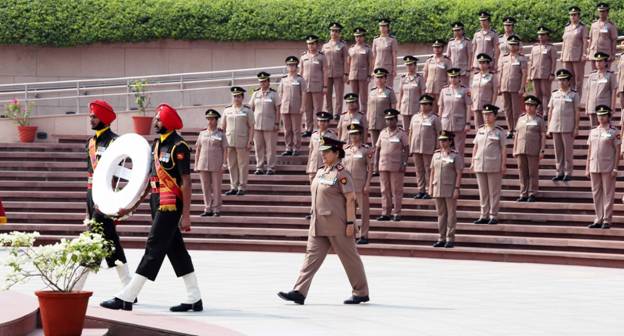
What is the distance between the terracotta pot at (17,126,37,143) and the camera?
2600 centimetres

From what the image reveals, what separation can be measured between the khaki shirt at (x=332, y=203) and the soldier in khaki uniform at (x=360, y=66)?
1011 cm

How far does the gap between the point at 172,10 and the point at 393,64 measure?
299 inches

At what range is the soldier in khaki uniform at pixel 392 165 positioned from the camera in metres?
20.5

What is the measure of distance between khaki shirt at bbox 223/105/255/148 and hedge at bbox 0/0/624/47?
714 cm

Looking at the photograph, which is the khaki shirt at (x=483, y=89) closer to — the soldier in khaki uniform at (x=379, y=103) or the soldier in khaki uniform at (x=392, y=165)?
the soldier in khaki uniform at (x=379, y=103)

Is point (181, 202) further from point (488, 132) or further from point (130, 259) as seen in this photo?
point (488, 132)

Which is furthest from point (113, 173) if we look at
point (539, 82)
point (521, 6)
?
point (521, 6)

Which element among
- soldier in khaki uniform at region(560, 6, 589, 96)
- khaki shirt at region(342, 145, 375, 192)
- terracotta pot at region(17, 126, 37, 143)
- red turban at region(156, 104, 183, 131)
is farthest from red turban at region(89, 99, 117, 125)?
terracotta pot at region(17, 126, 37, 143)

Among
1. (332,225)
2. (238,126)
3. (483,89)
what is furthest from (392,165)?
(332,225)

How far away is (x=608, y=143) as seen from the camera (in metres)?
19.4

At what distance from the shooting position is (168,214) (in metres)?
12.4

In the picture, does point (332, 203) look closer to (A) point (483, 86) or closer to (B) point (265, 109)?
(A) point (483, 86)

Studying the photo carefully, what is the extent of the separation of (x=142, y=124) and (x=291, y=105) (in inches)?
147

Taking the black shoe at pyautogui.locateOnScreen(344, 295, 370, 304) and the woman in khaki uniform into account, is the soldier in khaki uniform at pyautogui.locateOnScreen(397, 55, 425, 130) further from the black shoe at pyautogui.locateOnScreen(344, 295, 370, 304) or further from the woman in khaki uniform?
the black shoe at pyautogui.locateOnScreen(344, 295, 370, 304)
